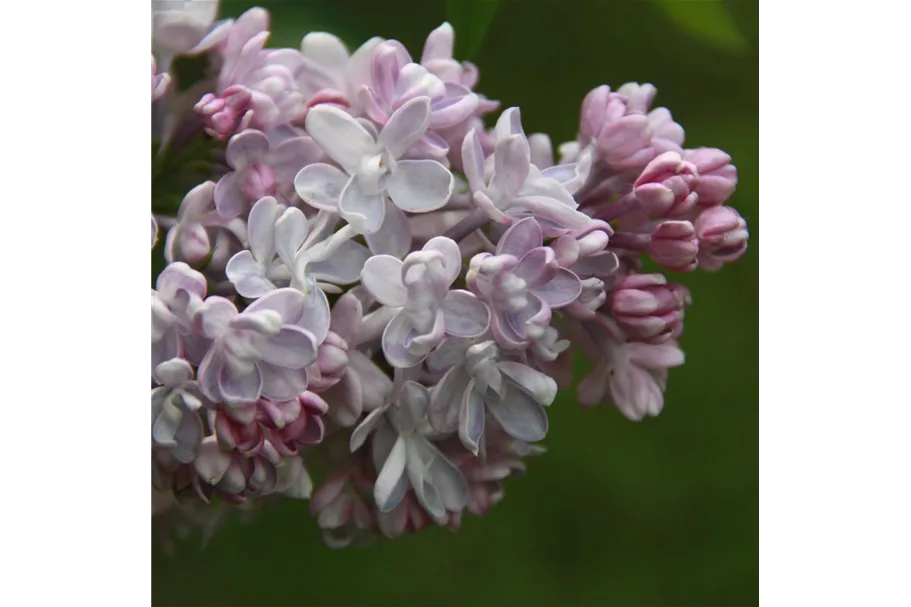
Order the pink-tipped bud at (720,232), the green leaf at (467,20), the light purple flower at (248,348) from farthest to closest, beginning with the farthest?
1. the green leaf at (467,20)
2. the pink-tipped bud at (720,232)
3. the light purple flower at (248,348)

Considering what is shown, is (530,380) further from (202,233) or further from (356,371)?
(202,233)

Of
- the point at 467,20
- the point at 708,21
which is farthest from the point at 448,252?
the point at 708,21

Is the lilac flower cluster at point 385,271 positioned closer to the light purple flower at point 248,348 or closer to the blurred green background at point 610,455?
the light purple flower at point 248,348

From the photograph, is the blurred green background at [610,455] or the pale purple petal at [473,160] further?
the blurred green background at [610,455]

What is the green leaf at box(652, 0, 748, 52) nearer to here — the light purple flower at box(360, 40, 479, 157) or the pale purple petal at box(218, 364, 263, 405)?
the light purple flower at box(360, 40, 479, 157)

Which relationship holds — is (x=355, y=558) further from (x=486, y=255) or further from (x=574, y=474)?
(x=486, y=255)

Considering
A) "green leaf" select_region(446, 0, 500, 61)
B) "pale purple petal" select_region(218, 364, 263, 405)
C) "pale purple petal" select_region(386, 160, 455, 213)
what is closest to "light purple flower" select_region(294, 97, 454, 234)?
"pale purple petal" select_region(386, 160, 455, 213)

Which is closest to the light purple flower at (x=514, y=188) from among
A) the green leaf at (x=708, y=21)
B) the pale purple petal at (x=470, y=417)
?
the pale purple petal at (x=470, y=417)
